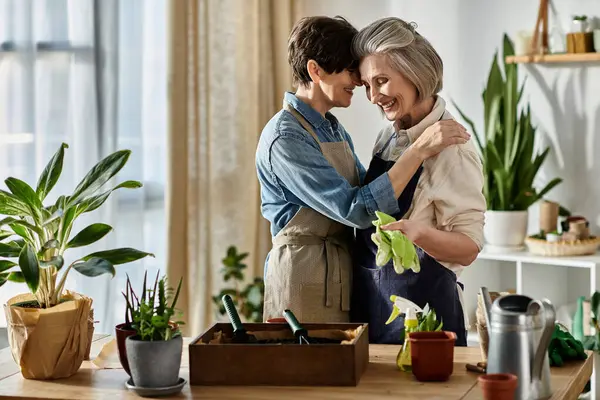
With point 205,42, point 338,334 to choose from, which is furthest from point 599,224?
point 338,334

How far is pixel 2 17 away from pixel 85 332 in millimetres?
2246

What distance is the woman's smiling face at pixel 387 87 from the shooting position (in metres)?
2.76

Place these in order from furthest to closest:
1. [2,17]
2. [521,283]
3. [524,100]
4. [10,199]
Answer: [524,100]
[521,283]
[2,17]
[10,199]

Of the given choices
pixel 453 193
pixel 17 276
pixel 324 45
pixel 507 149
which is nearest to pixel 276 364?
pixel 17 276

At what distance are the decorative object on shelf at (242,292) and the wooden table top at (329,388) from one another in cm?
246

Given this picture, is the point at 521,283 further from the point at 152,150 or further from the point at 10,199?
the point at 10,199

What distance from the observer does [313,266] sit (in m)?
2.88

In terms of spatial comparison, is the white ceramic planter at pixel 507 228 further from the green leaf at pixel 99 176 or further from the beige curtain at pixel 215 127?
the green leaf at pixel 99 176

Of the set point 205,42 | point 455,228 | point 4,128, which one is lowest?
point 455,228

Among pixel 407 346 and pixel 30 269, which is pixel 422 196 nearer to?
pixel 407 346

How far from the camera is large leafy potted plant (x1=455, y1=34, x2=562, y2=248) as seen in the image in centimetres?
455

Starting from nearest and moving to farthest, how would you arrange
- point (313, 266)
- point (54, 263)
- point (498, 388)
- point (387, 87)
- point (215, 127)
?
point (498, 388), point (54, 263), point (387, 87), point (313, 266), point (215, 127)

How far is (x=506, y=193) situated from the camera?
15.0 feet

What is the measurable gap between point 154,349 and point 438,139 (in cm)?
100
